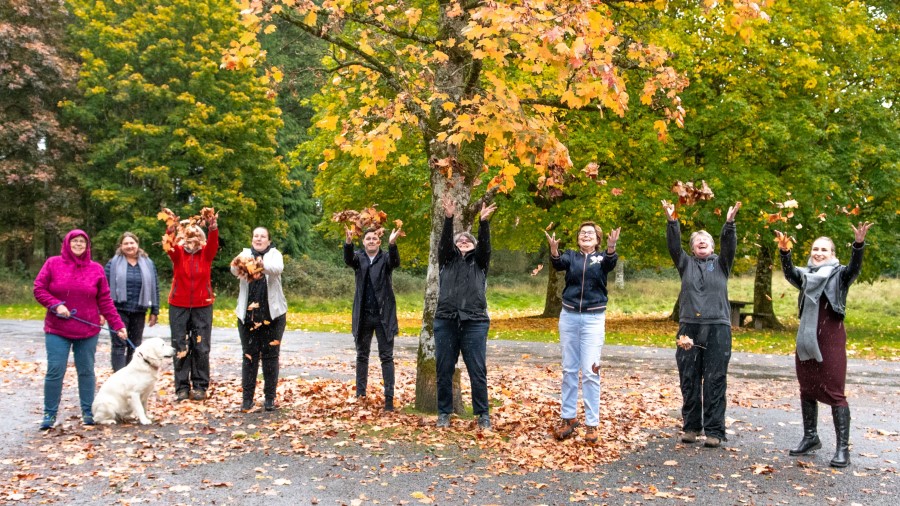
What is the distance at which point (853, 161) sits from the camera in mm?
20781

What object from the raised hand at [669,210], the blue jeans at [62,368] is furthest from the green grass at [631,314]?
the blue jeans at [62,368]

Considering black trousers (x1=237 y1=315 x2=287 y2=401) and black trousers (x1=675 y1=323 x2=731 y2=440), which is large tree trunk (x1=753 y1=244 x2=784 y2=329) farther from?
black trousers (x1=237 y1=315 x2=287 y2=401)

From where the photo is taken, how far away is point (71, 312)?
26.1 ft

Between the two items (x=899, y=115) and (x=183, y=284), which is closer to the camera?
(x=183, y=284)

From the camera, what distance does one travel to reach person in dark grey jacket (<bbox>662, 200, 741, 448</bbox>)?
24.9ft

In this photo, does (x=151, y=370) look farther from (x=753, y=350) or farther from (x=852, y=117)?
(x=852, y=117)

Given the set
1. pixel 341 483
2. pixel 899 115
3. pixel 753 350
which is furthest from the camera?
pixel 899 115

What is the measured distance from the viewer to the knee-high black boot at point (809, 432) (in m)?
7.40

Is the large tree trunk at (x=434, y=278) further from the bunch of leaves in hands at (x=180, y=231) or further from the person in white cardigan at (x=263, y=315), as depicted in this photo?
the bunch of leaves in hands at (x=180, y=231)

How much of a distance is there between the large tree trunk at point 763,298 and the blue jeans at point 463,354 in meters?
18.0

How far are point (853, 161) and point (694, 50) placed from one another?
5189 millimetres

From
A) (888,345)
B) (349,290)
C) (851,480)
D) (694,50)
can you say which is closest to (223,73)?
(349,290)

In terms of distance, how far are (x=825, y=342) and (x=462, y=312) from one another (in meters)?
3.42

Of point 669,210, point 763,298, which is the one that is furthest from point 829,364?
point 763,298
